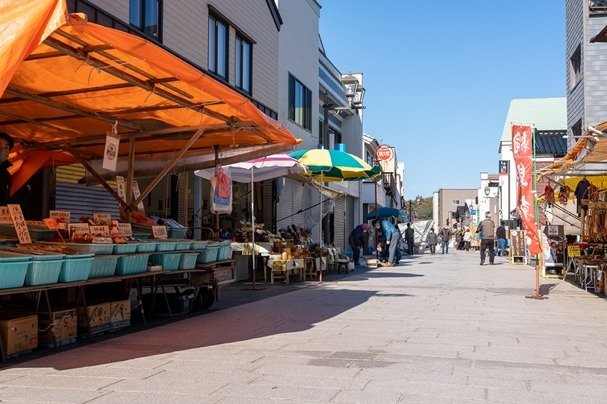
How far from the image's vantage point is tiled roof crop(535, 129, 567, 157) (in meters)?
41.3

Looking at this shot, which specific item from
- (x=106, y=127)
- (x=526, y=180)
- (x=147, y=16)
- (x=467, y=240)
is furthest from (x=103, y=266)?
(x=467, y=240)

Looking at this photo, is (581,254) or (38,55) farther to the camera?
(581,254)

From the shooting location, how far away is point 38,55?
22.2ft

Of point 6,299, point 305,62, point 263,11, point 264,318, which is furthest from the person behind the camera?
point 305,62

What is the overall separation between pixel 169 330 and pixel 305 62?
19.0m

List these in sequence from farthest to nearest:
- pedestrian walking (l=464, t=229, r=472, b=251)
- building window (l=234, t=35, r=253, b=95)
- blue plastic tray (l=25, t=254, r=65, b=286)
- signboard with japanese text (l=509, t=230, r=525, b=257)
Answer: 1. pedestrian walking (l=464, t=229, r=472, b=251)
2. signboard with japanese text (l=509, t=230, r=525, b=257)
3. building window (l=234, t=35, r=253, b=95)
4. blue plastic tray (l=25, t=254, r=65, b=286)

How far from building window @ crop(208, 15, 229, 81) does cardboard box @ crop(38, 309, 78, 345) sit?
35.8 feet

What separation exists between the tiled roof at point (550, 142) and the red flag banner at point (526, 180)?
3018 cm

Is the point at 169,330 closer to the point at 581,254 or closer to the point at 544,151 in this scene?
the point at 581,254

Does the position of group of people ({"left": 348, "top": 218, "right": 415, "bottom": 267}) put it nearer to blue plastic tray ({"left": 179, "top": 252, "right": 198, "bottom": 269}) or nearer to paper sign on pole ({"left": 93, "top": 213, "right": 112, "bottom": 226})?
blue plastic tray ({"left": 179, "top": 252, "right": 198, "bottom": 269})

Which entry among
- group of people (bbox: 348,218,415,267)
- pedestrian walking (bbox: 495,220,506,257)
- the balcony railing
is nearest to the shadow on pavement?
group of people (bbox: 348,218,415,267)

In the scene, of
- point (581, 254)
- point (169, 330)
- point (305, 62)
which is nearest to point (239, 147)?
point (169, 330)

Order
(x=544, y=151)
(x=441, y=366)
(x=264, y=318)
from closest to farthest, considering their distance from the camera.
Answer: (x=441, y=366) < (x=264, y=318) < (x=544, y=151)

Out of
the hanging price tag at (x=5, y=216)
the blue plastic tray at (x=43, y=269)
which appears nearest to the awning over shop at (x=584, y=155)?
the blue plastic tray at (x=43, y=269)
